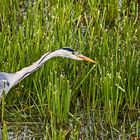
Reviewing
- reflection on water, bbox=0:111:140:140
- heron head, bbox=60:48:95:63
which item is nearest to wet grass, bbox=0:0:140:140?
reflection on water, bbox=0:111:140:140

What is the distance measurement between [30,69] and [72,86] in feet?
1.48

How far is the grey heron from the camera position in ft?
18.3

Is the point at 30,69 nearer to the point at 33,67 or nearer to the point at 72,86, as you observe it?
the point at 33,67

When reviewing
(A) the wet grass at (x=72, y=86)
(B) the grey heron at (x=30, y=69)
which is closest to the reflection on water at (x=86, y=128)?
(A) the wet grass at (x=72, y=86)

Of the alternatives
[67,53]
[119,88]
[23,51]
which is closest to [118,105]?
[119,88]

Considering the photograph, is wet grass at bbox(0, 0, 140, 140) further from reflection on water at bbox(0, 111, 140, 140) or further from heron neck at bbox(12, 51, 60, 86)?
heron neck at bbox(12, 51, 60, 86)

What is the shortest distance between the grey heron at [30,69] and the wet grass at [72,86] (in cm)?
11

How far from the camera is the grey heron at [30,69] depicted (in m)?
5.57

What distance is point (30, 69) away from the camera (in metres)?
5.61

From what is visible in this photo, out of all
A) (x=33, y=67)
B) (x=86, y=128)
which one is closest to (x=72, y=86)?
(x=33, y=67)

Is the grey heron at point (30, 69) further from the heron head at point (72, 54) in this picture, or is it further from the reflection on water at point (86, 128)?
the reflection on water at point (86, 128)

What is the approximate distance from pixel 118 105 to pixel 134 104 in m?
0.27

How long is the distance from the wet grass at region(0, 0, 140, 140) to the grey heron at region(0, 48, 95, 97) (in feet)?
0.38

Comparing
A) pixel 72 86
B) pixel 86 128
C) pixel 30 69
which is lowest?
pixel 86 128
